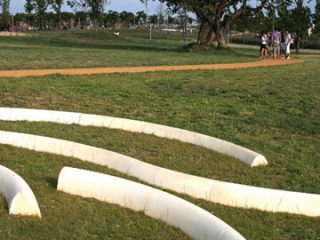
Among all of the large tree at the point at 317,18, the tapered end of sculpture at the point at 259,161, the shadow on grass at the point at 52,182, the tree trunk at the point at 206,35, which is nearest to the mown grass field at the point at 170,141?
the shadow on grass at the point at 52,182

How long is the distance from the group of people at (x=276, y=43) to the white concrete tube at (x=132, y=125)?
20956 millimetres

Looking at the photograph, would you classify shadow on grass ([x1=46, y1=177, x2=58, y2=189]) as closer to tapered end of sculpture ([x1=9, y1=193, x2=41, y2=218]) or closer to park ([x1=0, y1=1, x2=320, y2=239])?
park ([x1=0, y1=1, x2=320, y2=239])

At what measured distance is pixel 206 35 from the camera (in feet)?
117

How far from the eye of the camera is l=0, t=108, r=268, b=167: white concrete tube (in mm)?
6922

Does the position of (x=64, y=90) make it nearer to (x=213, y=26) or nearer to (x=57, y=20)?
(x=213, y=26)

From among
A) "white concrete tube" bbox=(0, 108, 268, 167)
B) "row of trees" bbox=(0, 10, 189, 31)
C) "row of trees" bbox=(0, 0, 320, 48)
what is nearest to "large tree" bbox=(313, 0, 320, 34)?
"row of trees" bbox=(0, 0, 320, 48)

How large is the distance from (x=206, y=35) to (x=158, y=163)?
97.7 feet

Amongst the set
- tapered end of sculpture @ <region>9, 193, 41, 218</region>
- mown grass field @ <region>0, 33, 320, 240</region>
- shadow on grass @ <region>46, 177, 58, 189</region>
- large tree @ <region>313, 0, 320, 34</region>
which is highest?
large tree @ <region>313, 0, 320, 34</region>

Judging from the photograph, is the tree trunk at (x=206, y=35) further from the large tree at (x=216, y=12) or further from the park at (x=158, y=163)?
the park at (x=158, y=163)

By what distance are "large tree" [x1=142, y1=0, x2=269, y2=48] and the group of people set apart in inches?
126

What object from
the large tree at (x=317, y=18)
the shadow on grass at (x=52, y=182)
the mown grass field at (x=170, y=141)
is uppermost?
the large tree at (x=317, y=18)

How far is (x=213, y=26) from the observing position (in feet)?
110

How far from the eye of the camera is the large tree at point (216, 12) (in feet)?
104

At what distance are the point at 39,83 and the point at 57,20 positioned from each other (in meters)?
73.1
